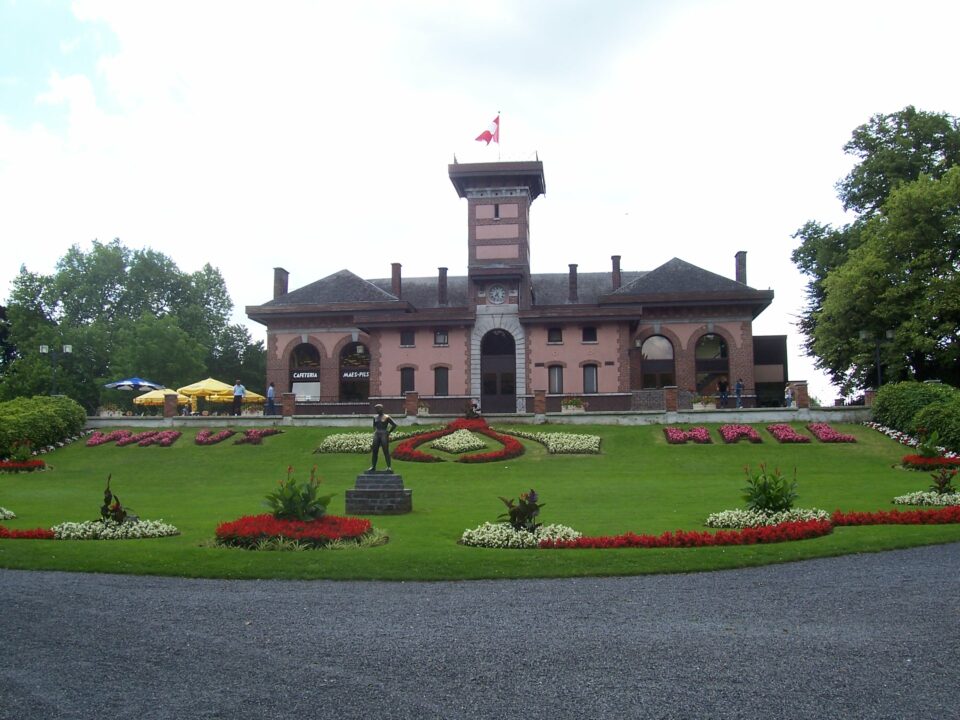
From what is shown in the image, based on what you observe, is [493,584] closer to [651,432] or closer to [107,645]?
[107,645]

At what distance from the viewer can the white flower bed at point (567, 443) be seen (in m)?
30.8

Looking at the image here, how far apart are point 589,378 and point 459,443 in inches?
563

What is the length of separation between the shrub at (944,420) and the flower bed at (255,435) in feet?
80.1

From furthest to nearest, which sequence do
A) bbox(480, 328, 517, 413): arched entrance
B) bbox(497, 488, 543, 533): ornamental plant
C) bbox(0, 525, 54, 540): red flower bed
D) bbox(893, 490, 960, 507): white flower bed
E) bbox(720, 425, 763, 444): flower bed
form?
bbox(480, 328, 517, 413): arched entrance
bbox(720, 425, 763, 444): flower bed
bbox(893, 490, 960, 507): white flower bed
bbox(0, 525, 54, 540): red flower bed
bbox(497, 488, 543, 533): ornamental plant

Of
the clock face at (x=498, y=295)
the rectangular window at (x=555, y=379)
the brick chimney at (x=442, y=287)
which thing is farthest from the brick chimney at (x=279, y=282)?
the rectangular window at (x=555, y=379)

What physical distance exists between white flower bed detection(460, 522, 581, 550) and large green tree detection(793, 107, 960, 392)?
25519 millimetres

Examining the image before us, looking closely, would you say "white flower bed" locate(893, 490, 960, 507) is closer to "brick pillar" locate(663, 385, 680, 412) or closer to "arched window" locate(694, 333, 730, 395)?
"brick pillar" locate(663, 385, 680, 412)

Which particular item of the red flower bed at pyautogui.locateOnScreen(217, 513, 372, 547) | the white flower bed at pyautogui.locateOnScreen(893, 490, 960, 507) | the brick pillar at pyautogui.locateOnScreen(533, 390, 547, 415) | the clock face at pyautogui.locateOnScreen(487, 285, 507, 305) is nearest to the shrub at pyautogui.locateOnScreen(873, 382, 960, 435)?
the white flower bed at pyautogui.locateOnScreen(893, 490, 960, 507)

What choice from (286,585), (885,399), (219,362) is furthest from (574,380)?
(219,362)

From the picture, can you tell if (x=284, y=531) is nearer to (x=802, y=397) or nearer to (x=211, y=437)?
(x=211, y=437)

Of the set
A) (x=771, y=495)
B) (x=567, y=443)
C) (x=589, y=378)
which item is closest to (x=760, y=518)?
(x=771, y=495)

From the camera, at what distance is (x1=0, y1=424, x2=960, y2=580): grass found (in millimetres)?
12305

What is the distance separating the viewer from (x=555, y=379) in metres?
44.4

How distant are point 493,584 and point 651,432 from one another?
23.6 metres
